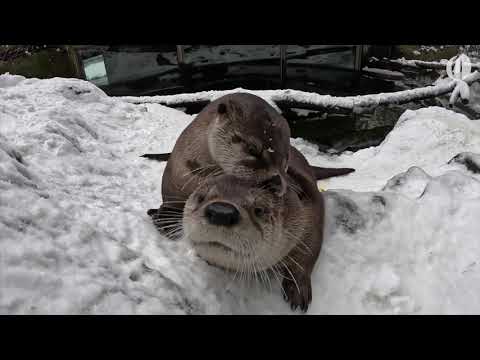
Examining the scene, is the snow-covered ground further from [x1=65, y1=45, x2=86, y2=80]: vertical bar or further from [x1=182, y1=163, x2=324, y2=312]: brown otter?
[x1=65, y1=45, x2=86, y2=80]: vertical bar

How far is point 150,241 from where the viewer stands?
6.74 feet

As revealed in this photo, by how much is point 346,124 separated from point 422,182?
2.94 meters

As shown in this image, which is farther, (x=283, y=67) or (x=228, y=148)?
(x=283, y=67)

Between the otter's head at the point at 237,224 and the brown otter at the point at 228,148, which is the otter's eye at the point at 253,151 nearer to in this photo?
the brown otter at the point at 228,148

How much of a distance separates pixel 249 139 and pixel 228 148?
18 cm

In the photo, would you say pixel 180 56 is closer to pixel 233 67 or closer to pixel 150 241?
pixel 233 67

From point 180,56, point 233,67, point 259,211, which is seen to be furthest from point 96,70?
point 259,211

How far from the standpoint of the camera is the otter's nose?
A: 1.57 meters

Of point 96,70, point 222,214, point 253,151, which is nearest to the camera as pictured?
point 222,214

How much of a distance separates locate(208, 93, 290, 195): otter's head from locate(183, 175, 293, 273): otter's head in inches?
6.6

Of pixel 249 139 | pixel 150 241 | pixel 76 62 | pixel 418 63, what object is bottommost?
pixel 150 241

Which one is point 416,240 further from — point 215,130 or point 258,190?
point 215,130

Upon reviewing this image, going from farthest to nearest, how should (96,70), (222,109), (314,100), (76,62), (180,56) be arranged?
(180,56) < (96,70) < (76,62) < (314,100) < (222,109)

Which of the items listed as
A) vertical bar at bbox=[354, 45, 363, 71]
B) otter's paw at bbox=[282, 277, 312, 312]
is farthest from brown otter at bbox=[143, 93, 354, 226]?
vertical bar at bbox=[354, 45, 363, 71]
